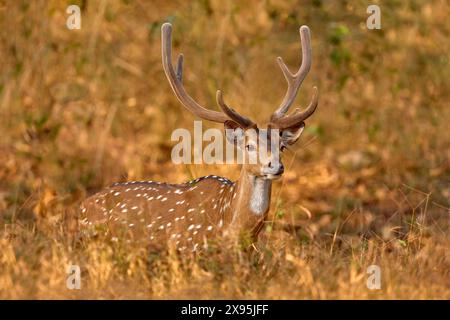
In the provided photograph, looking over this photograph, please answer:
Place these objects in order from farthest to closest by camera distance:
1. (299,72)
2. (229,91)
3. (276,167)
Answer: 1. (229,91)
2. (299,72)
3. (276,167)

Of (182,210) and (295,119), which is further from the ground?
(295,119)

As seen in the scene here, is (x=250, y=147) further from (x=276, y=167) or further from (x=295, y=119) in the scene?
(x=295, y=119)

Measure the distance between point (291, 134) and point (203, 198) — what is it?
0.82 m

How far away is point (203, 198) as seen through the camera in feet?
26.6

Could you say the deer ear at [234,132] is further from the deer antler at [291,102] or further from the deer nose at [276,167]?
the deer nose at [276,167]

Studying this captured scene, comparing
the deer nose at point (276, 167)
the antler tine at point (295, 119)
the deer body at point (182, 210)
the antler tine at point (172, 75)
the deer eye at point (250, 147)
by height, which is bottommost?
the deer body at point (182, 210)

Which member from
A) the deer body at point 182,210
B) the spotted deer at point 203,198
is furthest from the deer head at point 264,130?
the deer body at point 182,210

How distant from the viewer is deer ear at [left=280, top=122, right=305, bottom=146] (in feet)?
25.4

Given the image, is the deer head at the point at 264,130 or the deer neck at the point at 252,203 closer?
the deer head at the point at 264,130

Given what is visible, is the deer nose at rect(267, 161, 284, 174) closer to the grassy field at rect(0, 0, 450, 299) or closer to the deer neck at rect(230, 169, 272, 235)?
the deer neck at rect(230, 169, 272, 235)

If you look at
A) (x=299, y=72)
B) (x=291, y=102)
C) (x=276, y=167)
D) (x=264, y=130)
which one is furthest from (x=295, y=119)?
(x=299, y=72)

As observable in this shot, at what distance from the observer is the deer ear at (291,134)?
773 cm

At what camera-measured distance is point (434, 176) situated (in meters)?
12.2

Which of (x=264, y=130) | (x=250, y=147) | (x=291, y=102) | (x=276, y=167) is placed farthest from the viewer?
(x=291, y=102)
